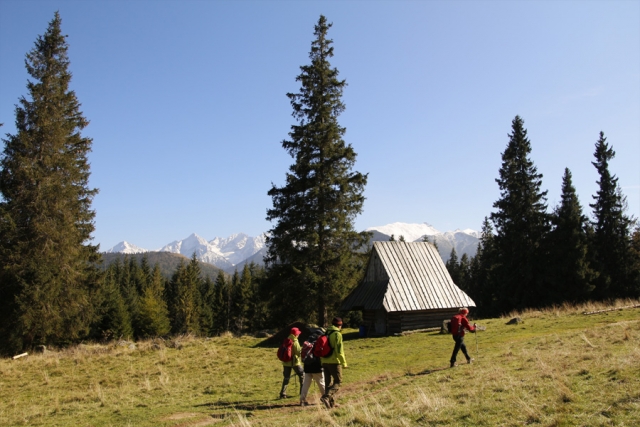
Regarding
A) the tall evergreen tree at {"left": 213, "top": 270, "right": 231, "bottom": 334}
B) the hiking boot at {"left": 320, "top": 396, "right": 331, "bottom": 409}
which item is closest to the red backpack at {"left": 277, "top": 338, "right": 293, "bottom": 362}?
the hiking boot at {"left": 320, "top": 396, "right": 331, "bottom": 409}

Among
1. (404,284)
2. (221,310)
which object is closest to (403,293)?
(404,284)

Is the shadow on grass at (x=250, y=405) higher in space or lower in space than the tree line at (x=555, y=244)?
lower

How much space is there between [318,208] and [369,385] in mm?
17646

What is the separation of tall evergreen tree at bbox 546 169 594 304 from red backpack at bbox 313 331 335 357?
38394 millimetres

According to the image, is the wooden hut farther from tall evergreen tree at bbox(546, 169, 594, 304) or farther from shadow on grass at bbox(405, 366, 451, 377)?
tall evergreen tree at bbox(546, 169, 594, 304)

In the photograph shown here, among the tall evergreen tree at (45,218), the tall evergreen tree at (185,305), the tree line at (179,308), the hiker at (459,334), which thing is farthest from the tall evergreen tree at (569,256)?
the tall evergreen tree at (185,305)

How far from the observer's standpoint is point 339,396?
11.4 m

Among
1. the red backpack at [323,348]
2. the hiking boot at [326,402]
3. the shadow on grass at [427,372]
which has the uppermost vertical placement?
the red backpack at [323,348]

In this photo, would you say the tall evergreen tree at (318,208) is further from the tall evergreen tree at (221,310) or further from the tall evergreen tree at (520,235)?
the tall evergreen tree at (221,310)

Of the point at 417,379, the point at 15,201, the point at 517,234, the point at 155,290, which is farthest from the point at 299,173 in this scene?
the point at 155,290

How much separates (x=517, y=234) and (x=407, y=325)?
22046 millimetres

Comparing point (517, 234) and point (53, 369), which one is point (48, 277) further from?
point (517, 234)

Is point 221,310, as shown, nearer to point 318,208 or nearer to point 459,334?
point 318,208

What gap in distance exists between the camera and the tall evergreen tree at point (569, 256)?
41156mm
